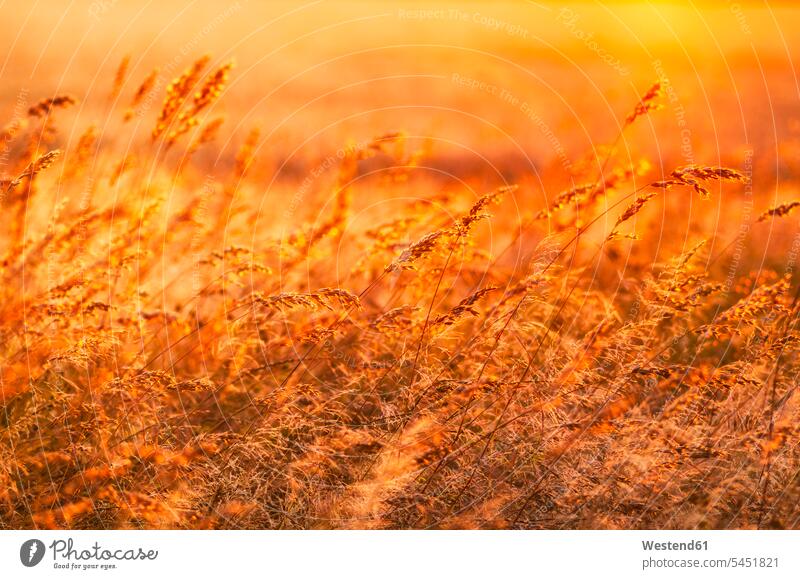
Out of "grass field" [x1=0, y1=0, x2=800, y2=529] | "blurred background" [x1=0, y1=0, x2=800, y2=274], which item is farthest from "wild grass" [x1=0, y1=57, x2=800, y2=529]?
"blurred background" [x1=0, y1=0, x2=800, y2=274]

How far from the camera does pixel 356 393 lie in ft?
10.8

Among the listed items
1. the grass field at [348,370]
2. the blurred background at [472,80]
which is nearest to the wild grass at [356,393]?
the grass field at [348,370]

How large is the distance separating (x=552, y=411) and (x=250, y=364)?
1281 millimetres

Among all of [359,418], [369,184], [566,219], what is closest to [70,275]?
[359,418]
